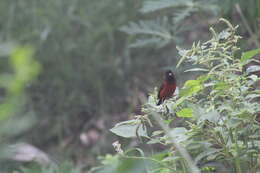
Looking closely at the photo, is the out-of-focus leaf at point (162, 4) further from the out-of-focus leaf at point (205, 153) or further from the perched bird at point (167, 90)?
the out-of-focus leaf at point (205, 153)

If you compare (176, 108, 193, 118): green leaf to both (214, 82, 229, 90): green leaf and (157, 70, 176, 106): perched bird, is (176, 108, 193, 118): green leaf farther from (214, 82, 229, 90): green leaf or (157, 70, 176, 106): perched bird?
(157, 70, 176, 106): perched bird

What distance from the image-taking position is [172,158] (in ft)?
4.88

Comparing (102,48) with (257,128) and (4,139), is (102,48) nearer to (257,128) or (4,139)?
(257,128)

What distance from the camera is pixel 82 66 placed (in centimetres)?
503

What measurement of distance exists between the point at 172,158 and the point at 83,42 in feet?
11.7

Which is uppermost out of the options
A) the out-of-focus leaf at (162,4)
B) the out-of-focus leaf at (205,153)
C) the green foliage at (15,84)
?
the out-of-focus leaf at (162,4)

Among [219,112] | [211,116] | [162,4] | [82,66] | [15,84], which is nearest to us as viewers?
[15,84]

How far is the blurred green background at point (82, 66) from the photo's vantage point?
4871mm

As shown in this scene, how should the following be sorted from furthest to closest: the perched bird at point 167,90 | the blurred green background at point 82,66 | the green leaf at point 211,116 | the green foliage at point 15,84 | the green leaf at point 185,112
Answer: the blurred green background at point 82,66
the perched bird at point 167,90
the green leaf at point 185,112
the green leaf at point 211,116
the green foliage at point 15,84

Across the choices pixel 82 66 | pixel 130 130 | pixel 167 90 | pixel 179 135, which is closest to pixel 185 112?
pixel 179 135

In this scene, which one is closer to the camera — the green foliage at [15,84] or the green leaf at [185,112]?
the green foliage at [15,84]

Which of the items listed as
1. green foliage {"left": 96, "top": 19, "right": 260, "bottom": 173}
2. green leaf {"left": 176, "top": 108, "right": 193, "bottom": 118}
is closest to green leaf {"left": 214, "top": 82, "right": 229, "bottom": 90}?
green foliage {"left": 96, "top": 19, "right": 260, "bottom": 173}

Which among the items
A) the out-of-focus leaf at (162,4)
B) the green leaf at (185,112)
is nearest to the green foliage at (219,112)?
the green leaf at (185,112)

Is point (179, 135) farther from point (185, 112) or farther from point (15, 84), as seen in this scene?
point (15, 84)
